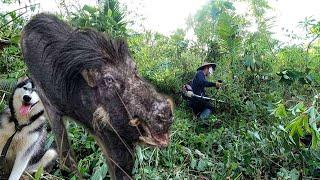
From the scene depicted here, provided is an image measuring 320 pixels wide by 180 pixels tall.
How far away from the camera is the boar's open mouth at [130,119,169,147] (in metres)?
1.55

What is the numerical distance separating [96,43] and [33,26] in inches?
16.2

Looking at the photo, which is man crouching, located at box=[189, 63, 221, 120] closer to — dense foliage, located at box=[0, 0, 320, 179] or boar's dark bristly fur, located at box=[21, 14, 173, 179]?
dense foliage, located at box=[0, 0, 320, 179]

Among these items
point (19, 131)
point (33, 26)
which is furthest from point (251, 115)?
point (33, 26)

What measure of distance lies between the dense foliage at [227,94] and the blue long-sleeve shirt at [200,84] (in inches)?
8.5

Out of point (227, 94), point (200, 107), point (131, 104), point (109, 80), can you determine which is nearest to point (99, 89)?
point (109, 80)

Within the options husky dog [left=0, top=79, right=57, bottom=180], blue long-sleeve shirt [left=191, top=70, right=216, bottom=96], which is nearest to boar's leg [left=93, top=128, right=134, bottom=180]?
husky dog [left=0, top=79, right=57, bottom=180]

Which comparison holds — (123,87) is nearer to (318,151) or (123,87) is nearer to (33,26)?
(33,26)

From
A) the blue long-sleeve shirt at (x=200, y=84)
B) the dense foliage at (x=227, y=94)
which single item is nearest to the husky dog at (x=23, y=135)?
the dense foliage at (x=227, y=94)

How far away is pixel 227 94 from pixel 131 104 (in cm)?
482

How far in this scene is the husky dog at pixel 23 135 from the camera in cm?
311

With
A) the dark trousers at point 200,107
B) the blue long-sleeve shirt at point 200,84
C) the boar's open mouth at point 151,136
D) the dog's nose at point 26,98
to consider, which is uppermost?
the boar's open mouth at point 151,136

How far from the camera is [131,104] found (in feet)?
5.15

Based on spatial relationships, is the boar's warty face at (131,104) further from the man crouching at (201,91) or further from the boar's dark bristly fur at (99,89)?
the man crouching at (201,91)

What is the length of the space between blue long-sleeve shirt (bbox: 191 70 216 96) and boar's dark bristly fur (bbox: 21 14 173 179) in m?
4.85
